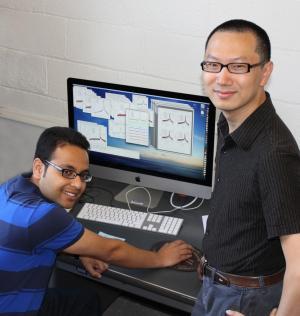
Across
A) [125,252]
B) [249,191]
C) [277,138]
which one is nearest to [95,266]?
[125,252]

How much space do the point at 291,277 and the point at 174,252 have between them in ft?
2.07

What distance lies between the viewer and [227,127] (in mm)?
1700

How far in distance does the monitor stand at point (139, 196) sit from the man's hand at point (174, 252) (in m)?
0.35

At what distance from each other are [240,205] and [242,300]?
30cm

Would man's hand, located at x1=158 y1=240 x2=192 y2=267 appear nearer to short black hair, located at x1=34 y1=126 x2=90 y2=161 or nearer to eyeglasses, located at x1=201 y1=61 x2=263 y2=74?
short black hair, located at x1=34 y1=126 x2=90 y2=161

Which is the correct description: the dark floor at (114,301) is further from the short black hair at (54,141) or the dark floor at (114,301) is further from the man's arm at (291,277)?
the man's arm at (291,277)

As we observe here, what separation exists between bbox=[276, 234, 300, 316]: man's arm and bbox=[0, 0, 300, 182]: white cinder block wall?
0.93m

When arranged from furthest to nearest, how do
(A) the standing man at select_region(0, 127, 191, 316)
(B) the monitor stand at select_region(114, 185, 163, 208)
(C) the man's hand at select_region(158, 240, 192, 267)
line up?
(B) the monitor stand at select_region(114, 185, 163, 208) < (C) the man's hand at select_region(158, 240, 192, 267) < (A) the standing man at select_region(0, 127, 191, 316)

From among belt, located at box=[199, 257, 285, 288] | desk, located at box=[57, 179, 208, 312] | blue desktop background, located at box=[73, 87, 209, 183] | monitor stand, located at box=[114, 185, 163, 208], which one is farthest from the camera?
monitor stand, located at box=[114, 185, 163, 208]

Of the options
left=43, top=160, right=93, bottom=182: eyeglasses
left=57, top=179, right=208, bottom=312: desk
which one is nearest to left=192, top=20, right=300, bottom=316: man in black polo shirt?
left=57, top=179, right=208, bottom=312: desk

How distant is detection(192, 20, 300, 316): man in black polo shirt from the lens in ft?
4.38

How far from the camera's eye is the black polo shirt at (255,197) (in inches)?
52.1

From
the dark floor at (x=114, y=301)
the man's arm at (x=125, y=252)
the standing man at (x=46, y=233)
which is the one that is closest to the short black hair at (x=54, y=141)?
the standing man at (x=46, y=233)

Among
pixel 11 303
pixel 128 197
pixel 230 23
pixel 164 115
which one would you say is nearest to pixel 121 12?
pixel 164 115
